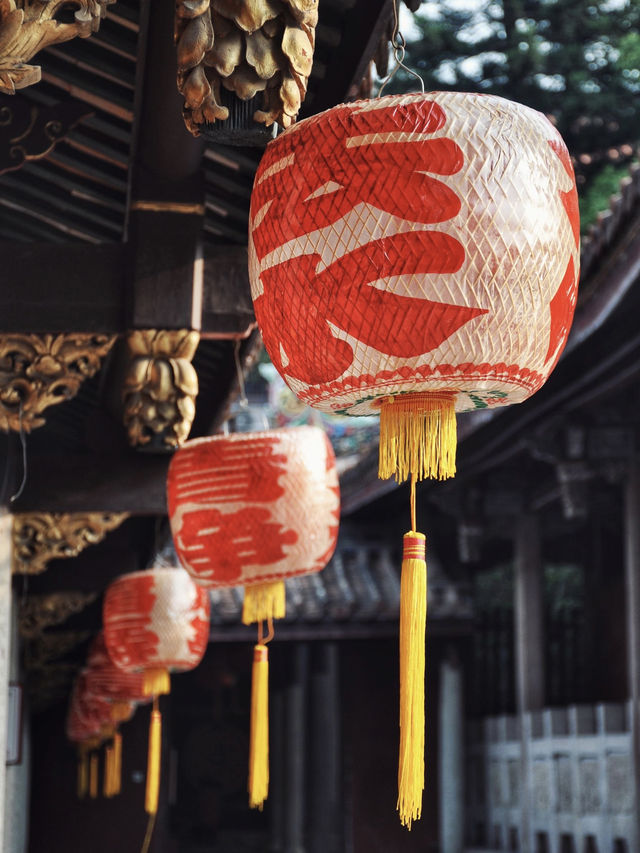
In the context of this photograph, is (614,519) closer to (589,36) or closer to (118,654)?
(118,654)

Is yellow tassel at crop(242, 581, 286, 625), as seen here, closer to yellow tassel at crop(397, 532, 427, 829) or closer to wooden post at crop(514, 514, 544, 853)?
yellow tassel at crop(397, 532, 427, 829)

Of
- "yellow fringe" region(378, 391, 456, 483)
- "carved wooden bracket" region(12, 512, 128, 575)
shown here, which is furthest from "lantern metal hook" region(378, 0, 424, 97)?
"carved wooden bracket" region(12, 512, 128, 575)

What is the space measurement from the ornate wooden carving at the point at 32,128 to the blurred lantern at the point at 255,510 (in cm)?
161

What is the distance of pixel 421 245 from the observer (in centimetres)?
279

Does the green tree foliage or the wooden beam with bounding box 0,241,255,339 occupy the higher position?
the green tree foliage

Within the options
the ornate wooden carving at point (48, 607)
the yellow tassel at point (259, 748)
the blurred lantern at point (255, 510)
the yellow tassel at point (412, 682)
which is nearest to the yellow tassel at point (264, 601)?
the blurred lantern at point (255, 510)

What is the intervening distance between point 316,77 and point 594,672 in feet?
31.6

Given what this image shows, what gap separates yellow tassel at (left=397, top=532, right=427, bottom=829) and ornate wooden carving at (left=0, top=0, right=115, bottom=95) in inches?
51.4

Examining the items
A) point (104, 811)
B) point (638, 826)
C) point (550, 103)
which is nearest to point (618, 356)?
point (638, 826)

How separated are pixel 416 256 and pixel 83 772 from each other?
1403cm

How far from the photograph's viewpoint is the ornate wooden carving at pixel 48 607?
10.5 meters

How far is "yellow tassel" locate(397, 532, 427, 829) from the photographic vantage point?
9.57ft

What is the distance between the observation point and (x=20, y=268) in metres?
4.64

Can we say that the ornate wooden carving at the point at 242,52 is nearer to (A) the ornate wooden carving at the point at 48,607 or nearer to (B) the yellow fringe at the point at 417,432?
(B) the yellow fringe at the point at 417,432
